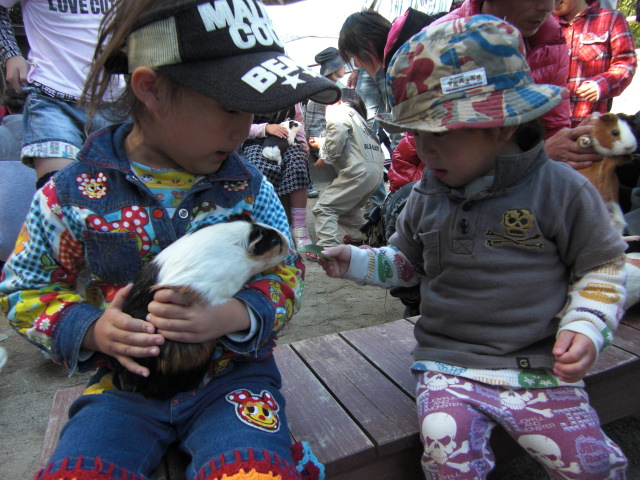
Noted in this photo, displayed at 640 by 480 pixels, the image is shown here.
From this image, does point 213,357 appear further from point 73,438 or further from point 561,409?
point 561,409

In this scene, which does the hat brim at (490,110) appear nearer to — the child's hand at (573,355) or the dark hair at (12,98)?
the child's hand at (573,355)

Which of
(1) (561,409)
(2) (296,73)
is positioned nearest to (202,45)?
(2) (296,73)

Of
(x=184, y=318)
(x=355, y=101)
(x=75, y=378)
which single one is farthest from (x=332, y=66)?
(x=184, y=318)

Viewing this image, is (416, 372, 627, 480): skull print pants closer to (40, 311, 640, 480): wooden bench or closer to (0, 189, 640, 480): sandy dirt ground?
(40, 311, 640, 480): wooden bench

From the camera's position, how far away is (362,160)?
482cm

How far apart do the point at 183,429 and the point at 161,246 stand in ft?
1.54

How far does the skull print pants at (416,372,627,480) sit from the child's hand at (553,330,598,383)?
0.13 m

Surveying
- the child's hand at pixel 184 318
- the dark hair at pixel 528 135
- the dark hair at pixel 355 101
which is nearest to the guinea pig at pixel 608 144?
the dark hair at pixel 528 135

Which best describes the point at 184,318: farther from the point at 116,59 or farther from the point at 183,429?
the point at 116,59

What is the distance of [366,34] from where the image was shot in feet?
11.2

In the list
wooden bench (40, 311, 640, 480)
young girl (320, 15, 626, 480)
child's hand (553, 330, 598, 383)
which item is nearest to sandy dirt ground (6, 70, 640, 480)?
wooden bench (40, 311, 640, 480)

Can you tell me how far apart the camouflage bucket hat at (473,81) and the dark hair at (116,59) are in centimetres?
65

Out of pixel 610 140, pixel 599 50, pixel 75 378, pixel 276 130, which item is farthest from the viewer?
pixel 276 130

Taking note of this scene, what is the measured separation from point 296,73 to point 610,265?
98 centimetres
